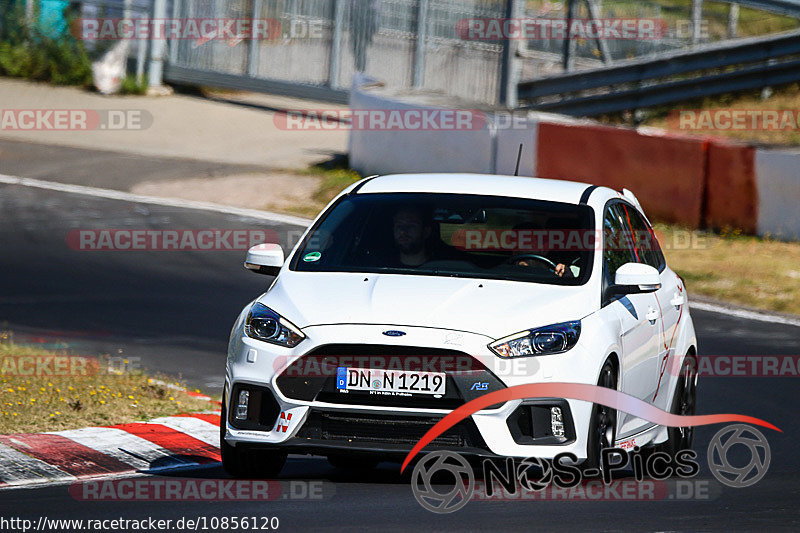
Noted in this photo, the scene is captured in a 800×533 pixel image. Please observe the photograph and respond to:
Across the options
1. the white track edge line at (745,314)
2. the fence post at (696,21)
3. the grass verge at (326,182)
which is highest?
the fence post at (696,21)

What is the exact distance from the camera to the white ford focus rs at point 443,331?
6602mm

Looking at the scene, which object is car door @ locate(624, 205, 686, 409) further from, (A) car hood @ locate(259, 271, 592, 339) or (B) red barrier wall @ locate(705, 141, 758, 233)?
(B) red barrier wall @ locate(705, 141, 758, 233)

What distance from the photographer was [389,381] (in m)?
6.61

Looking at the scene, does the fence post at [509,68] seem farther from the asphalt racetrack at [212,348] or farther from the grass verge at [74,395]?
the grass verge at [74,395]

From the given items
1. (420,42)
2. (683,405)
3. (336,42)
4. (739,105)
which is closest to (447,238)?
(683,405)

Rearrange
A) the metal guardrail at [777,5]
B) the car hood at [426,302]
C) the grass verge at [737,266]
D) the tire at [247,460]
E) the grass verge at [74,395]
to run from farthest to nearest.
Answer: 1. the metal guardrail at [777,5]
2. the grass verge at [737,266]
3. the grass verge at [74,395]
4. the tire at [247,460]
5. the car hood at [426,302]

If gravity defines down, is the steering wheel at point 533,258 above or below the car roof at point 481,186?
below

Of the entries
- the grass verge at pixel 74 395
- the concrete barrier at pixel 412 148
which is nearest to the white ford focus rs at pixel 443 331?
the grass verge at pixel 74 395

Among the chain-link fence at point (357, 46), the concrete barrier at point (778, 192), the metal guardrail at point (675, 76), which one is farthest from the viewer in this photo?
the chain-link fence at point (357, 46)

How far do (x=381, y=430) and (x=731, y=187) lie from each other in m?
12.7

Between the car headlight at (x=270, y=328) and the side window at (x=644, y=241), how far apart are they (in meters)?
2.38

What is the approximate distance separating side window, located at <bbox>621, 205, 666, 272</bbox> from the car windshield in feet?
2.14

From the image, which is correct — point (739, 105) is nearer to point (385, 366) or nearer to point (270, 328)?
point (270, 328)

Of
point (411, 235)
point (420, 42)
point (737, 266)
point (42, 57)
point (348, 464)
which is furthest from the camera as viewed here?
point (42, 57)
